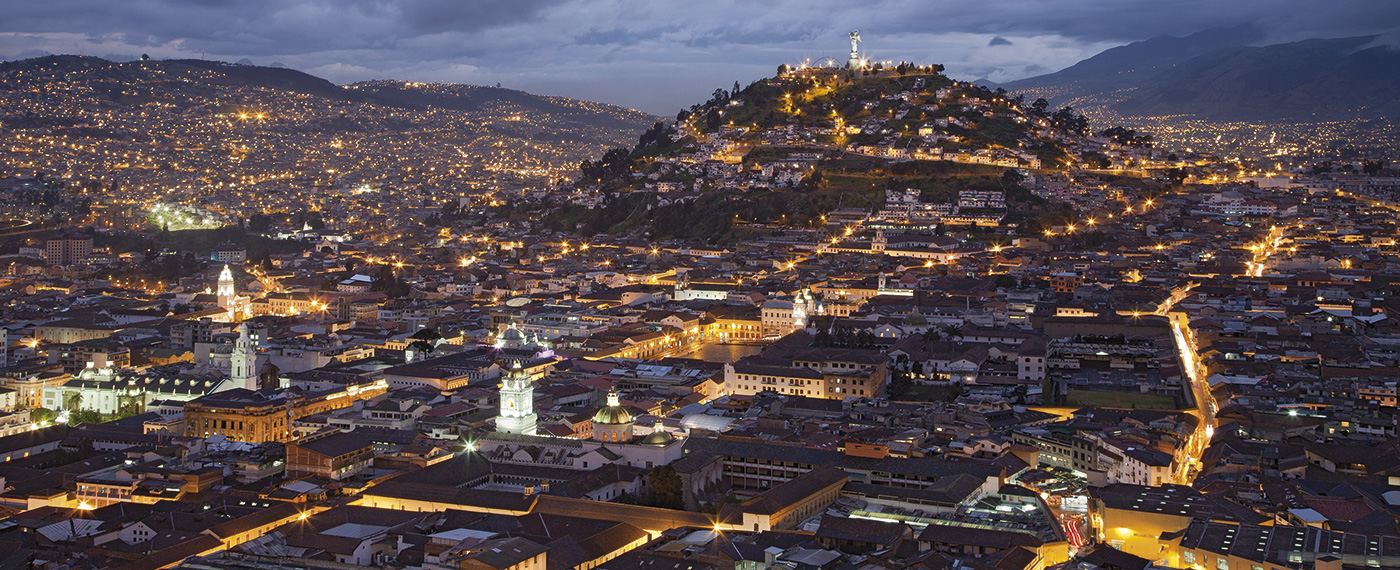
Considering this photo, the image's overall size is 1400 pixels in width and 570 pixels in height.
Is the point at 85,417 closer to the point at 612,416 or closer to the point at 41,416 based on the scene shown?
the point at 41,416

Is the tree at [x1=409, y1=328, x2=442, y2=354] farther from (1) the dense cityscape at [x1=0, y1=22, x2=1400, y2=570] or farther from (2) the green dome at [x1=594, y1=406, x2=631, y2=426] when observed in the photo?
(2) the green dome at [x1=594, y1=406, x2=631, y2=426]

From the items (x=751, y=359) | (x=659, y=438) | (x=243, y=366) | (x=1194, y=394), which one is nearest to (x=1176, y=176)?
(x=1194, y=394)

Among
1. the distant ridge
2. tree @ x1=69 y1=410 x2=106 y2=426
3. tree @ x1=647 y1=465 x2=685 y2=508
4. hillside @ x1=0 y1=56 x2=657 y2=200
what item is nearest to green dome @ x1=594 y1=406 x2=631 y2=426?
tree @ x1=647 y1=465 x2=685 y2=508

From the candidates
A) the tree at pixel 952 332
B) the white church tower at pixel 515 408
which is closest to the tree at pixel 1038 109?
the tree at pixel 952 332

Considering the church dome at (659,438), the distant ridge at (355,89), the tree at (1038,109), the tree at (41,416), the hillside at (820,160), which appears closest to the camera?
the church dome at (659,438)

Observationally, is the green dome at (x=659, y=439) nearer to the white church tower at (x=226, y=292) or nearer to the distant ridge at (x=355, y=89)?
the white church tower at (x=226, y=292)
